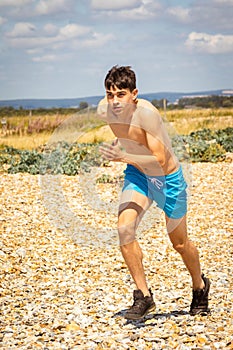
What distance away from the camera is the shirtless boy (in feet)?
13.1

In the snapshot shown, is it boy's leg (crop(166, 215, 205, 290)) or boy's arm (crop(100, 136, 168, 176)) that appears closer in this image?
boy's arm (crop(100, 136, 168, 176))

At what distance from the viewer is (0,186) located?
32.0 ft

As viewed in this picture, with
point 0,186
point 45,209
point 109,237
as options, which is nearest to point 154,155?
point 109,237

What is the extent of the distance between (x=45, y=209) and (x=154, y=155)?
4600mm

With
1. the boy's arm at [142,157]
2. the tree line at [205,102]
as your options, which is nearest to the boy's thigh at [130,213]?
the boy's arm at [142,157]

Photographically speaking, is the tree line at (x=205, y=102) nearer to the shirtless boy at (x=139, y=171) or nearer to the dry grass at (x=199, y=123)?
the dry grass at (x=199, y=123)

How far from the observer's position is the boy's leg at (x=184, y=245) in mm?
4133

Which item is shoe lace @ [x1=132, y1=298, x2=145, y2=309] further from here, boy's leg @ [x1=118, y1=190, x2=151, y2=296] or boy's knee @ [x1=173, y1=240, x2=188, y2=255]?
boy's knee @ [x1=173, y1=240, x2=188, y2=255]

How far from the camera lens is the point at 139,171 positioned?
4.07 m

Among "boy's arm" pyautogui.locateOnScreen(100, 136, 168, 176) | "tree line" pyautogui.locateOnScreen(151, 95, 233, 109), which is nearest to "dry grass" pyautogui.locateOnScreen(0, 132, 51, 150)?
"boy's arm" pyautogui.locateOnScreen(100, 136, 168, 176)

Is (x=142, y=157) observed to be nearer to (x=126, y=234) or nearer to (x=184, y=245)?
(x=126, y=234)

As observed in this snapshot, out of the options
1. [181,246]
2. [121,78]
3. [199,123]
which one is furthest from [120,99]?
[199,123]

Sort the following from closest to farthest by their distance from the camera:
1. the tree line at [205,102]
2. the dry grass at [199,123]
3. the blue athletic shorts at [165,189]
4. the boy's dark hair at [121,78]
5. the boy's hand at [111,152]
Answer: the boy's hand at [111,152]
the boy's dark hair at [121,78]
the blue athletic shorts at [165,189]
the dry grass at [199,123]
the tree line at [205,102]

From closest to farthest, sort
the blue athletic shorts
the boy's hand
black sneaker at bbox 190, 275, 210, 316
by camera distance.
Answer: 1. the boy's hand
2. the blue athletic shorts
3. black sneaker at bbox 190, 275, 210, 316
